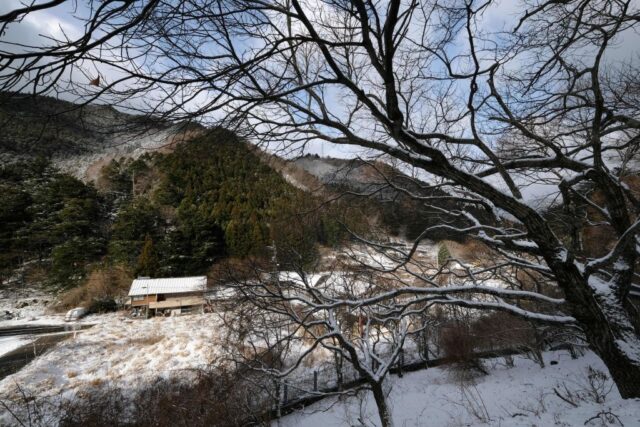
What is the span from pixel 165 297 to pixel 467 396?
23430 millimetres

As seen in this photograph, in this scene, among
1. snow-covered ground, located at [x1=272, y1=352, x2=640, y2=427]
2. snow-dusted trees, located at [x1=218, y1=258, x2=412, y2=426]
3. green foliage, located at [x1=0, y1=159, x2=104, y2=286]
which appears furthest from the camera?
green foliage, located at [x1=0, y1=159, x2=104, y2=286]

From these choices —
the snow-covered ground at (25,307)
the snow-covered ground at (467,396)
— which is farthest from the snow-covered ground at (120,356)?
the snow-covered ground at (25,307)

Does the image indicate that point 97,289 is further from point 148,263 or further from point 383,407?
point 383,407

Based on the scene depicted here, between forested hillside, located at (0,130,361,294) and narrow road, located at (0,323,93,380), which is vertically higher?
forested hillside, located at (0,130,361,294)

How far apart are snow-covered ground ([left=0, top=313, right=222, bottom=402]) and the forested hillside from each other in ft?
28.1

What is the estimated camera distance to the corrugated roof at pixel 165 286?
Answer: 80.7ft

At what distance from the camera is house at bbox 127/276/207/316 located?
24234mm

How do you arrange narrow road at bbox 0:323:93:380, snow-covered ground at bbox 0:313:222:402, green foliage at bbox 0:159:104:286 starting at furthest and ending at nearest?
green foliage at bbox 0:159:104:286
narrow road at bbox 0:323:93:380
snow-covered ground at bbox 0:313:222:402

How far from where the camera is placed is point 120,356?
50.9 feet

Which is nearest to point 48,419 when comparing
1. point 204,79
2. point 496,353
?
point 204,79

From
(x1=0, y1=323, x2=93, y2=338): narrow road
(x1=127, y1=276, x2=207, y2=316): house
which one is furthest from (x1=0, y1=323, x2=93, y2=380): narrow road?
(x1=127, y1=276, x2=207, y2=316): house

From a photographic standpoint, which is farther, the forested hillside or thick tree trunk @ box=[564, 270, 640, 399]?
the forested hillside

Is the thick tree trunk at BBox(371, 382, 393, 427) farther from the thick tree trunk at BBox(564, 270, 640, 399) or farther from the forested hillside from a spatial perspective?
the forested hillside

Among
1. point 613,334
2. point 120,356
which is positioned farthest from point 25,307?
point 613,334
